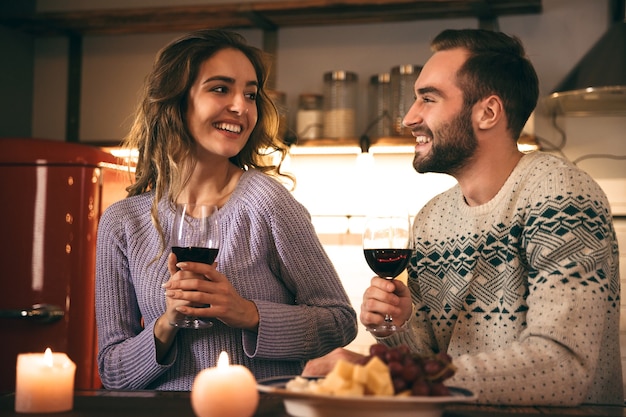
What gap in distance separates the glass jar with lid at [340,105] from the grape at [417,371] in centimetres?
265

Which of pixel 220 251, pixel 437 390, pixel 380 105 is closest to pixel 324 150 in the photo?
pixel 380 105

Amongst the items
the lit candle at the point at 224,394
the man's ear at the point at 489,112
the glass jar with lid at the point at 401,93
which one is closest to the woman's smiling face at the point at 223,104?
the man's ear at the point at 489,112

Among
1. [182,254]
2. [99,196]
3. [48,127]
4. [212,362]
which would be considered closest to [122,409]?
[182,254]

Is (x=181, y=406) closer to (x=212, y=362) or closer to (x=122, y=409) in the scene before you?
(x=122, y=409)

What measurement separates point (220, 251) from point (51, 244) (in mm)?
1350

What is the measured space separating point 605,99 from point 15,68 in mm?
2882

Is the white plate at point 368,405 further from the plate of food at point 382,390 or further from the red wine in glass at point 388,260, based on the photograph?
the red wine in glass at point 388,260

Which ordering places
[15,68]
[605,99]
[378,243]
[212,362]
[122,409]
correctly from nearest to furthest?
[122,409] < [378,243] < [212,362] < [605,99] < [15,68]

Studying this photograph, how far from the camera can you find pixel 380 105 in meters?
3.69

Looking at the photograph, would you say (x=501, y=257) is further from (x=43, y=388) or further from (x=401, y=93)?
(x=401, y=93)

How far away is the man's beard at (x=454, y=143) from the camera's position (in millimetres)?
1896

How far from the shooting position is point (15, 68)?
4.27 metres

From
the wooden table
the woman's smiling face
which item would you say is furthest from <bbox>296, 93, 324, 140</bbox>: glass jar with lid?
the wooden table

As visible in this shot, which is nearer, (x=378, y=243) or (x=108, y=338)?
(x=378, y=243)
